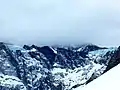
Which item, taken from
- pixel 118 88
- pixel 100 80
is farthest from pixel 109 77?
pixel 118 88

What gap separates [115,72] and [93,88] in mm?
3045

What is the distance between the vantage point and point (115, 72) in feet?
79.8

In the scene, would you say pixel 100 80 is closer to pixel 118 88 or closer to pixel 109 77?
pixel 109 77

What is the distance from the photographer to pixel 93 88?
2177cm

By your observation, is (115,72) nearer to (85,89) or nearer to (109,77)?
(109,77)

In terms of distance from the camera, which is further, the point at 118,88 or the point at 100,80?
the point at 100,80

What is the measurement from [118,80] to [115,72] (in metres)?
2.12

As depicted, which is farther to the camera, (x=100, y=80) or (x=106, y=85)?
(x=100, y=80)

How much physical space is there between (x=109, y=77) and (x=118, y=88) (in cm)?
264

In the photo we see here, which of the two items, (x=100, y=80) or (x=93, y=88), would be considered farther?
(x=100, y=80)

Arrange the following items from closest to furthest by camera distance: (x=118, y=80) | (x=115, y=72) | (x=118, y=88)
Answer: (x=118, y=88) → (x=118, y=80) → (x=115, y=72)

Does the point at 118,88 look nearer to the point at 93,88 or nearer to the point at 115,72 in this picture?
the point at 93,88

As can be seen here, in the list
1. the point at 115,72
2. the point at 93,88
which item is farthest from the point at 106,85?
the point at 115,72

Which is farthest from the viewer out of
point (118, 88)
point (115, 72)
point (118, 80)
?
point (115, 72)
